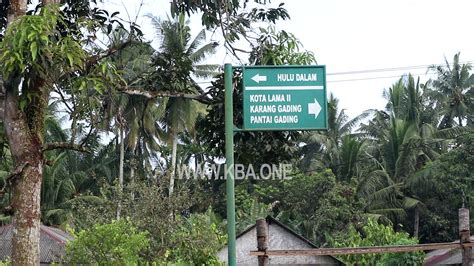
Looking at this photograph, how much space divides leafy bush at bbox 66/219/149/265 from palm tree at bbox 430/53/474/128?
2338 cm

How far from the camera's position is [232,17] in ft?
31.4

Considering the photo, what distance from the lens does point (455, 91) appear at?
33.9 meters

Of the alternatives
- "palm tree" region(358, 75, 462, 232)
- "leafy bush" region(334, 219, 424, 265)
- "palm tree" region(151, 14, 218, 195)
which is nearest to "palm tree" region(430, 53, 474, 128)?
"palm tree" region(358, 75, 462, 232)

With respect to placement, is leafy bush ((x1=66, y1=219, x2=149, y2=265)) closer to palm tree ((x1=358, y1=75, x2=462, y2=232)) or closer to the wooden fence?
the wooden fence

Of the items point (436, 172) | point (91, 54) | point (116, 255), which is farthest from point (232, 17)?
point (436, 172)

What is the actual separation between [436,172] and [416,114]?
3.69m

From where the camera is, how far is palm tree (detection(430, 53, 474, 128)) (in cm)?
3400

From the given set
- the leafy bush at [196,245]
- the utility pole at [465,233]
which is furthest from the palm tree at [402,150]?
the utility pole at [465,233]

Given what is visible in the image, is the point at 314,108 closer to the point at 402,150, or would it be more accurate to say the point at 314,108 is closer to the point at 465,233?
the point at 465,233

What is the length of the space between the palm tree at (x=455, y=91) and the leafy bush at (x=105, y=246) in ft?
76.7

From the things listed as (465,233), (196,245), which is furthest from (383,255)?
(465,233)

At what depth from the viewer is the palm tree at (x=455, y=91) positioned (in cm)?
3400

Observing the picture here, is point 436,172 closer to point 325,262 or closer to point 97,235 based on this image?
point 325,262

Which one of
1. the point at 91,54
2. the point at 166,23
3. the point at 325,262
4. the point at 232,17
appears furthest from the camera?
the point at 166,23
